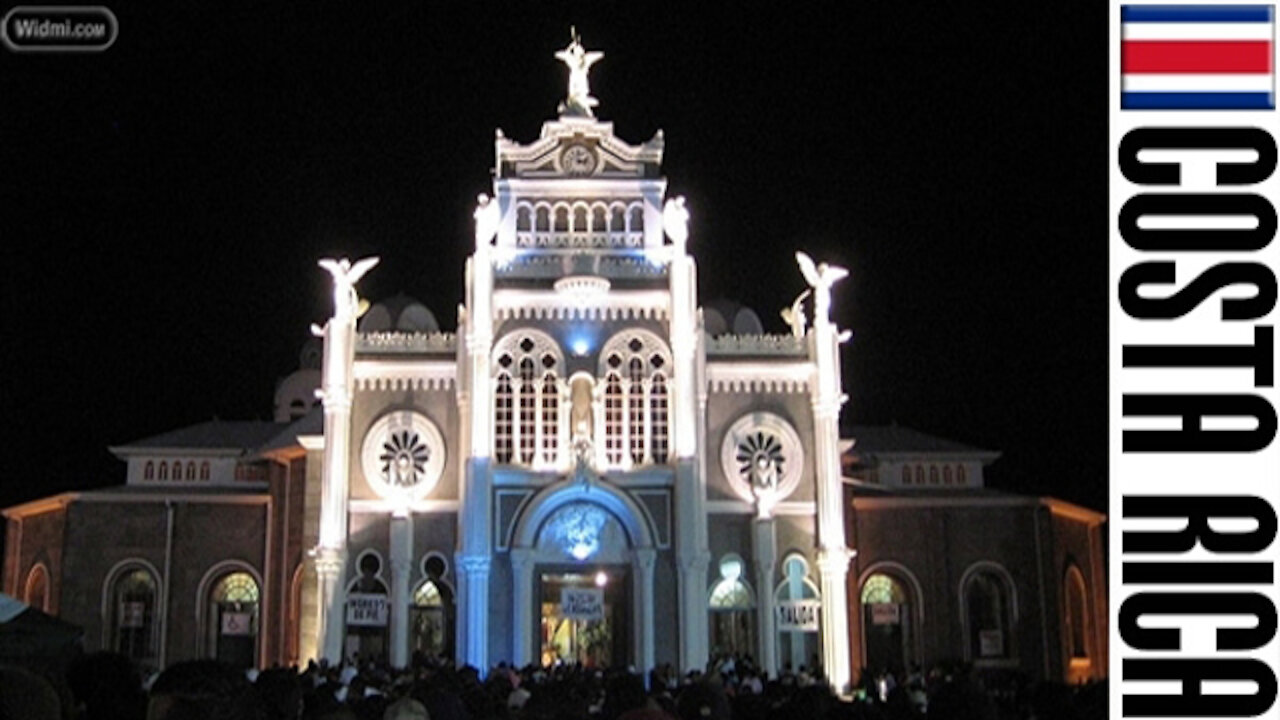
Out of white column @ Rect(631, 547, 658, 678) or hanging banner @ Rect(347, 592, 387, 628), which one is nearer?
white column @ Rect(631, 547, 658, 678)

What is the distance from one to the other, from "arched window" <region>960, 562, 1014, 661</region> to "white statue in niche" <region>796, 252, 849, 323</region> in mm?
10954

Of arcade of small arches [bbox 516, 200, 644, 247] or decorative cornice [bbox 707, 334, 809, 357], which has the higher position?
arcade of small arches [bbox 516, 200, 644, 247]

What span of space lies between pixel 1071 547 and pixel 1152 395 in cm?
3881

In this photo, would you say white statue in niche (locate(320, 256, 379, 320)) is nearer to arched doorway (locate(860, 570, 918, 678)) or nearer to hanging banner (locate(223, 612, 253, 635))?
hanging banner (locate(223, 612, 253, 635))

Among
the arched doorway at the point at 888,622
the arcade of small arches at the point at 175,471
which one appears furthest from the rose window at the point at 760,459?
the arcade of small arches at the point at 175,471

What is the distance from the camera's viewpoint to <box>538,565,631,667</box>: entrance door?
3875cm

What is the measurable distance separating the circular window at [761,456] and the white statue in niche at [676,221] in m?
5.58

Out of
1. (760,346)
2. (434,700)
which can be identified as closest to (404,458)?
(760,346)

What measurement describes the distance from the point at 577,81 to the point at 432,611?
54.9ft

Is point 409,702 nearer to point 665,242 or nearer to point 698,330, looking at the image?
point 698,330

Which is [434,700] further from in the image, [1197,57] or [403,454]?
[403,454]

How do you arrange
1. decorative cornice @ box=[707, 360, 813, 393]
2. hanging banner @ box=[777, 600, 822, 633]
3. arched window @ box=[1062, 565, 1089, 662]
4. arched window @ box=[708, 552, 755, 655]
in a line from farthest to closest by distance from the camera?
arched window @ box=[1062, 565, 1089, 662] → decorative cornice @ box=[707, 360, 813, 393] → arched window @ box=[708, 552, 755, 655] → hanging banner @ box=[777, 600, 822, 633]

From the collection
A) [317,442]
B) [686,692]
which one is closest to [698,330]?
[317,442]

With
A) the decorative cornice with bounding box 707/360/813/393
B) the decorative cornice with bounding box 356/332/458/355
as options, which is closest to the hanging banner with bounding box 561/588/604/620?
the decorative cornice with bounding box 707/360/813/393
